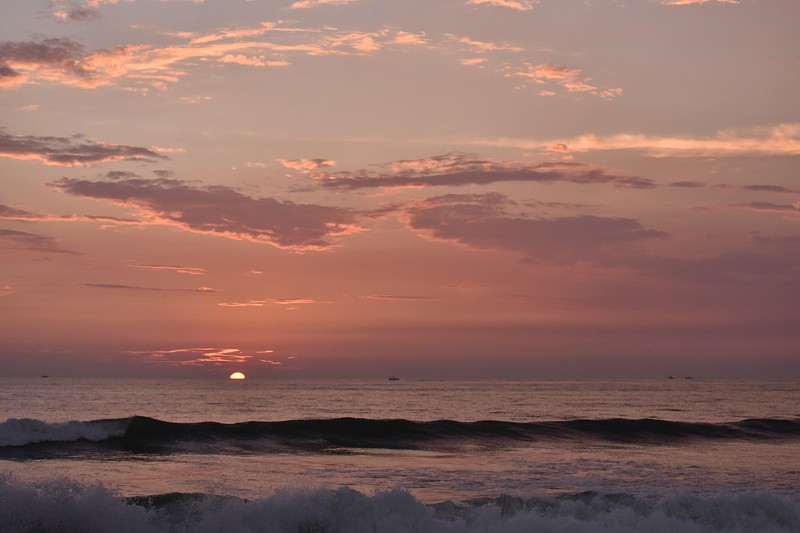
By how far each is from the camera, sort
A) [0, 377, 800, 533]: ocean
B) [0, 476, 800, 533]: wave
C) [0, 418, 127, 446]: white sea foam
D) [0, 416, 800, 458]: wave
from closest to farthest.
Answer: [0, 476, 800, 533]: wave
[0, 377, 800, 533]: ocean
[0, 418, 127, 446]: white sea foam
[0, 416, 800, 458]: wave

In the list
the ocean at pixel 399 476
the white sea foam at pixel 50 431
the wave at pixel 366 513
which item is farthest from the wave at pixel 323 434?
the wave at pixel 366 513

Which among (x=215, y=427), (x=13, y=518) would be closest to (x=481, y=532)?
(x=13, y=518)

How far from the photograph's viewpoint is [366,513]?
15125mm

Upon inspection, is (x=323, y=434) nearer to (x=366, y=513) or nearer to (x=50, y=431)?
(x=50, y=431)

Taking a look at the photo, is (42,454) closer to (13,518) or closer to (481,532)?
(13,518)

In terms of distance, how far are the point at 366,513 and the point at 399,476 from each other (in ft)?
26.6

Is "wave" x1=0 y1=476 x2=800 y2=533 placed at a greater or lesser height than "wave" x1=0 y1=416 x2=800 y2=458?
greater

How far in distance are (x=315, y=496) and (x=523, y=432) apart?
23433 millimetres

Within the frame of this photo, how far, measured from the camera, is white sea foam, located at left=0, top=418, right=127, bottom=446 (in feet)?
95.7

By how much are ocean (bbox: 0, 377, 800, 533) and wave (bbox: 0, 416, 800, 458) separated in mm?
104

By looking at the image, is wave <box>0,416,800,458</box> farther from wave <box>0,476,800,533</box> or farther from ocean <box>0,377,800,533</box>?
wave <box>0,476,800,533</box>

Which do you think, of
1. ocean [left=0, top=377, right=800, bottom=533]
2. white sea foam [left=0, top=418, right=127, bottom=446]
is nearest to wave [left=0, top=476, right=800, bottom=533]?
ocean [left=0, top=377, right=800, bottom=533]

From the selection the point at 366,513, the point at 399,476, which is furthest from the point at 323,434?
the point at 366,513

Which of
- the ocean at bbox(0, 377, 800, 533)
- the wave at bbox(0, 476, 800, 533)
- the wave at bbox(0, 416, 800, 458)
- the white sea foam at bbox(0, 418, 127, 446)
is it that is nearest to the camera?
the wave at bbox(0, 476, 800, 533)
